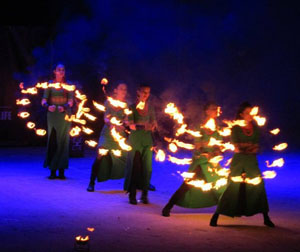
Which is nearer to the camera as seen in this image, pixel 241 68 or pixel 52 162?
pixel 52 162

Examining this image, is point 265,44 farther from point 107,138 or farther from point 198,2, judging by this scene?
point 107,138

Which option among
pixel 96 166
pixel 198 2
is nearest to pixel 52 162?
pixel 96 166

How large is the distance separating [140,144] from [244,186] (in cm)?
248

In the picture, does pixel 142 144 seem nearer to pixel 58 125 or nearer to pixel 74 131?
pixel 58 125

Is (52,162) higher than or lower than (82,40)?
lower

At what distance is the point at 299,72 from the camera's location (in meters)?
19.4

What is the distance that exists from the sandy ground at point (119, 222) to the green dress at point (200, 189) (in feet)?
0.72

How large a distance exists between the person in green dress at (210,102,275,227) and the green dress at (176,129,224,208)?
0.62m

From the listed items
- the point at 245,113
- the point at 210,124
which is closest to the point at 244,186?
the point at 245,113

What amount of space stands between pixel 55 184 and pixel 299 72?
37.4ft

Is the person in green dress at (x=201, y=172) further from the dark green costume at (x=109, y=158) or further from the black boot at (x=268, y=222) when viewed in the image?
the dark green costume at (x=109, y=158)

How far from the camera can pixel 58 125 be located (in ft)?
39.6

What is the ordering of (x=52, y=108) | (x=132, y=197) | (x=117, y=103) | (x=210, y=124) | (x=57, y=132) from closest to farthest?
(x=210, y=124), (x=132, y=197), (x=117, y=103), (x=52, y=108), (x=57, y=132)

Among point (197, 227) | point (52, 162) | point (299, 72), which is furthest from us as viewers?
point (299, 72)
